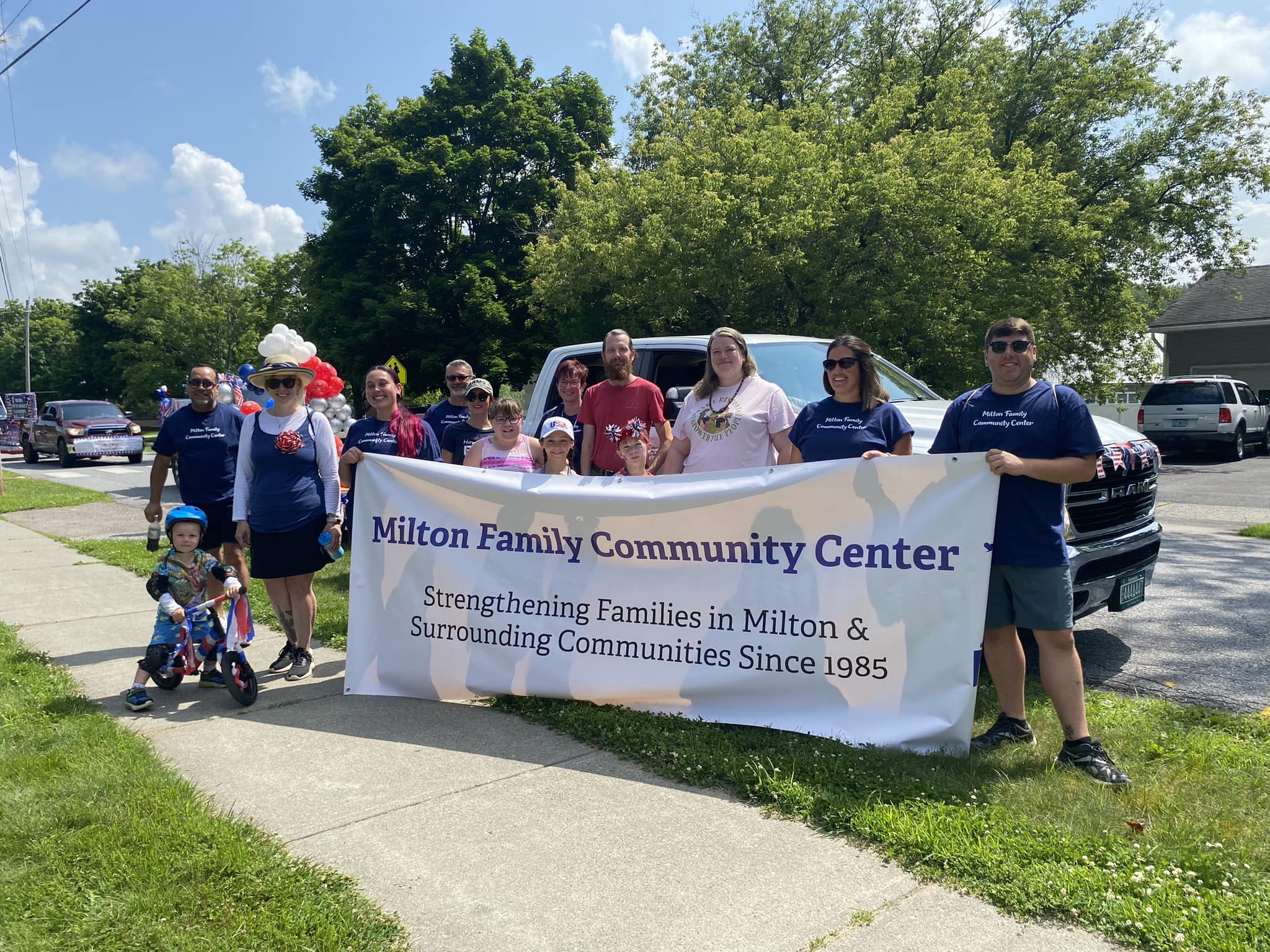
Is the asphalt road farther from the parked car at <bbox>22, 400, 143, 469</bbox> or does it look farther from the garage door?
the garage door

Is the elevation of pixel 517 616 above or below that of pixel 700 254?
below

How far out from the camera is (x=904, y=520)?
4.39m

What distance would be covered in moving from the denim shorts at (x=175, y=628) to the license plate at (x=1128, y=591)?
202 inches

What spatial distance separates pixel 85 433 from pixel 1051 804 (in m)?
29.8

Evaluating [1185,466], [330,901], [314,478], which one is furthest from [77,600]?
[1185,466]

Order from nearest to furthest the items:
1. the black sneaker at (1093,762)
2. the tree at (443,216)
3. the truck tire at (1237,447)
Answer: the black sneaker at (1093,762)
the truck tire at (1237,447)
the tree at (443,216)

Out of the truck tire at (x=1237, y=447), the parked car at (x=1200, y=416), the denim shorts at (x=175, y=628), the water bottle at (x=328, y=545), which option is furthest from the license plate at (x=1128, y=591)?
the truck tire at (x=1237, y=447)

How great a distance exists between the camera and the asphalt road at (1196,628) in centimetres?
543

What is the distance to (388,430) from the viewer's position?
249 inches

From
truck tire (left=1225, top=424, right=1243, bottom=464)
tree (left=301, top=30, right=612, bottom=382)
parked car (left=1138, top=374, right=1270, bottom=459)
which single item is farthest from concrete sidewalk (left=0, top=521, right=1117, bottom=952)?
tree (left=301, top=30, right=612, bottom=382)

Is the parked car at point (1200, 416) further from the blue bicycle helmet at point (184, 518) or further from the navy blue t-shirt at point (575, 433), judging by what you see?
the blue bicycle helmet at point (184, 518)

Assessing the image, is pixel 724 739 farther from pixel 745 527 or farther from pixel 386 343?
pixel 386 343

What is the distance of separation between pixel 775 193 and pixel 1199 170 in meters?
13.5

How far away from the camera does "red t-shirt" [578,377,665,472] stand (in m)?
5.83
